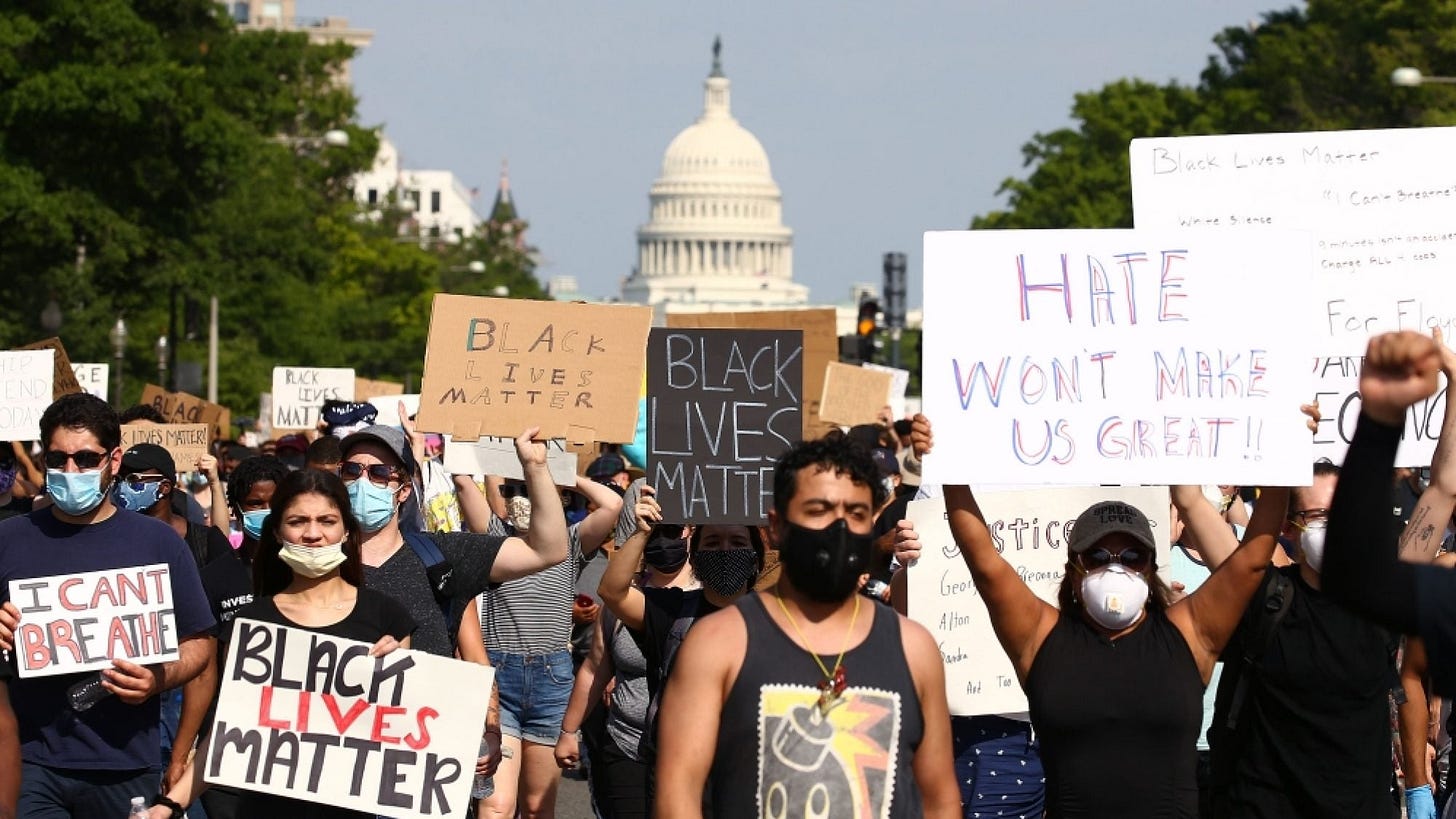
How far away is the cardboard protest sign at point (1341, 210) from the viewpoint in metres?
7.29

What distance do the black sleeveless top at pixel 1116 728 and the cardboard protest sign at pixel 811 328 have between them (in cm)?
1230

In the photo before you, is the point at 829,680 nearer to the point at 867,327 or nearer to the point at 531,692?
the point at 531,692

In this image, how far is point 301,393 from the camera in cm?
2094

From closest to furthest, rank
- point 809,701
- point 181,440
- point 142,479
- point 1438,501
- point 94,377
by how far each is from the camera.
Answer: point 809,701 → point 1438,501 → point 142,479 → point 181,440 → point 94,377

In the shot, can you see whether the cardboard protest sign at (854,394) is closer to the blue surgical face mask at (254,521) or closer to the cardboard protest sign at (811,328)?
the cardboard protest sign at (811,328)

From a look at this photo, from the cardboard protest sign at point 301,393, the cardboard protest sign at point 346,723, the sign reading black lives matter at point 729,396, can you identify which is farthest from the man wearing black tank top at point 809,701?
the cardboard protest sign at point 301,393

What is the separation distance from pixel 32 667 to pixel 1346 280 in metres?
A: 3.65

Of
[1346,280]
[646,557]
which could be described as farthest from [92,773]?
[1346,280]

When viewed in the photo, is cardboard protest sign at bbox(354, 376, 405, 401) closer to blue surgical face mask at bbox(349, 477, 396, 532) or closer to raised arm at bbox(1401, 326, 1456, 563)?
blue surgical face mask at bbox(349, 477, 396, 532)

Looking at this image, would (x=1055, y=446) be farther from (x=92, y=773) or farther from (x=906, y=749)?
(x=92, y=773)

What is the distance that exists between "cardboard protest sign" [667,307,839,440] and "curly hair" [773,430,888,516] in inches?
509

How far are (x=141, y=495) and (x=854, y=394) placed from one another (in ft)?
37.0

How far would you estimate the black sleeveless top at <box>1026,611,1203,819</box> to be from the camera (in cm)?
591

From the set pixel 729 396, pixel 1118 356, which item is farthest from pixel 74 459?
pixel 1118 356
